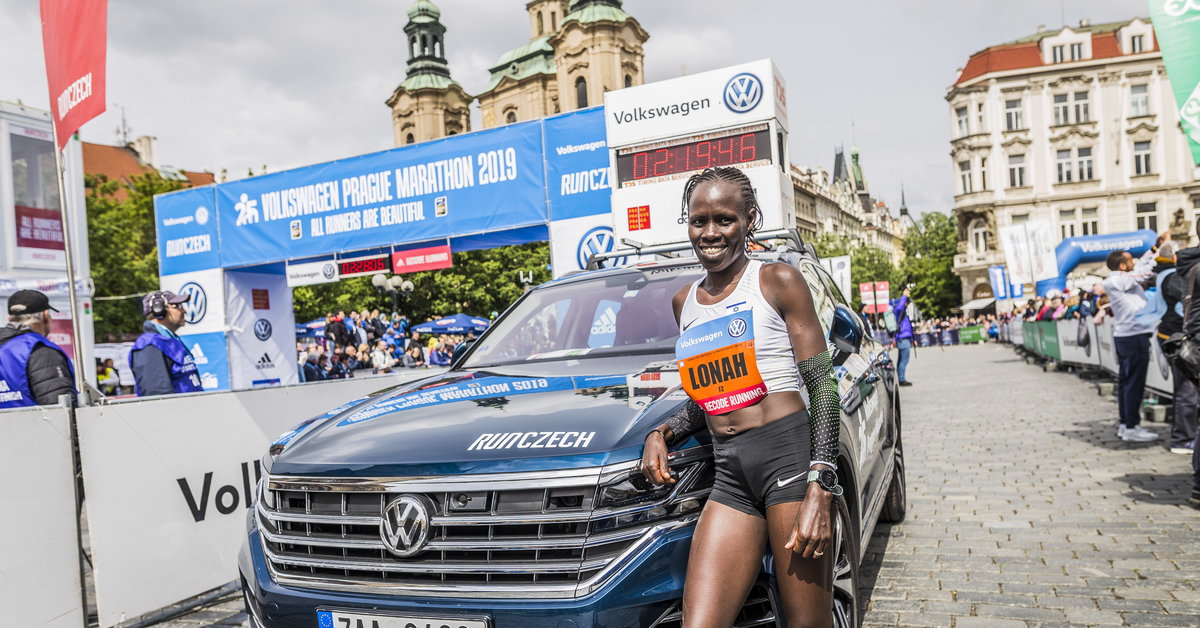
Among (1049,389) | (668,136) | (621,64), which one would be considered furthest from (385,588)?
(621,64)

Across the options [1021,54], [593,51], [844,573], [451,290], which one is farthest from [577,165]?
[593,51]

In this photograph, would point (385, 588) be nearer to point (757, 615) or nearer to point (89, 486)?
point (757, 615)

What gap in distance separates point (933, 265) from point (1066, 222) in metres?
16.0

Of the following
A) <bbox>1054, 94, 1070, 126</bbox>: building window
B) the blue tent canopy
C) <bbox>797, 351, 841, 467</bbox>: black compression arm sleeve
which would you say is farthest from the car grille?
<bbox>1054, 94, 1070, 126</bbox>: building window

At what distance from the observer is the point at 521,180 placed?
14.8m

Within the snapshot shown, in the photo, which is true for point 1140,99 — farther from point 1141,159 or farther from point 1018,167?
point 1018,167

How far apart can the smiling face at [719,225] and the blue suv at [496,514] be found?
48 cm

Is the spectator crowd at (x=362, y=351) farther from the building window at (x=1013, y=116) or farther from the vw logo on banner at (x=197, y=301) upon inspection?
the building window at (x=1013, y=116)

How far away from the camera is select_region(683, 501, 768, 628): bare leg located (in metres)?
2.21

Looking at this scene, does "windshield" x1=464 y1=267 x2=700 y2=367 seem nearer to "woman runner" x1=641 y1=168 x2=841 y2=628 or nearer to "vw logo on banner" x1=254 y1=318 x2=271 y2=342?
"woman runner" x1=641 y1=168 x2=841 y2=628

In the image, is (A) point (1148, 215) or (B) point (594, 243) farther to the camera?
(A) point (1148, 215)

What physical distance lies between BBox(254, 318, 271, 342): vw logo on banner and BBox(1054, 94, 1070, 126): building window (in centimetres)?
5942

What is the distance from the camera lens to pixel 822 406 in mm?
2340

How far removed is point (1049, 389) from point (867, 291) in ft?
42.9
